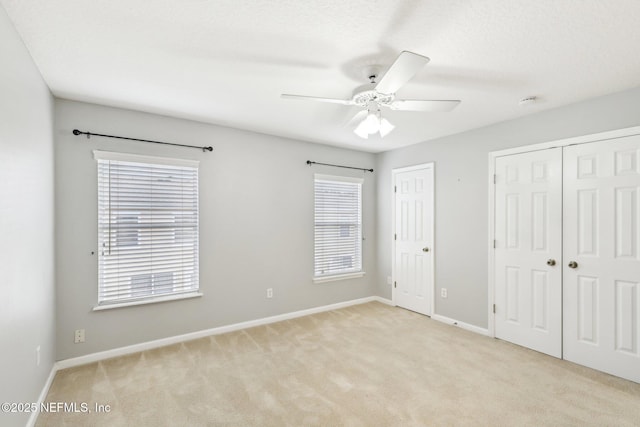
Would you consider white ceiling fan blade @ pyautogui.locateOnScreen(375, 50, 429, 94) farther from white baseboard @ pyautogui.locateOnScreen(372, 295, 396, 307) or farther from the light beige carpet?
white baseboard @ pyautogui.locateOnScreen(372, 295, 396, 307)

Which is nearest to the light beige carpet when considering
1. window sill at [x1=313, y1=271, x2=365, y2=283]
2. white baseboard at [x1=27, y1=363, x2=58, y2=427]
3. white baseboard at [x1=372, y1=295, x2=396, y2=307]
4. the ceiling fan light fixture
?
white baseboard at [x1=27, y1=363, x2=58, y2=427]

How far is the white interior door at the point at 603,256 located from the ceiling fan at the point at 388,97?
5.58 feet

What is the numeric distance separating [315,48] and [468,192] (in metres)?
2.84

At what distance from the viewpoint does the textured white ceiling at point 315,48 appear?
1.62 meters

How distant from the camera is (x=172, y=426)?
79.0 inches

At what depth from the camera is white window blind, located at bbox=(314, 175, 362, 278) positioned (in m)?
4.54

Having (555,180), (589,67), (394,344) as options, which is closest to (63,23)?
(589,67)

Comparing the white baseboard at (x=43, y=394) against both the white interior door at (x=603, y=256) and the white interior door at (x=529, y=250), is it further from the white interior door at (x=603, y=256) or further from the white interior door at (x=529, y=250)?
the white interior door at (x=603, y=256)

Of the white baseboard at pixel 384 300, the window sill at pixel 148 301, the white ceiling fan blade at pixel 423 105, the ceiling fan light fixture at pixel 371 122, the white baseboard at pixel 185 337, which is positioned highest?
the white ceiling fan blade at pixel 423 105

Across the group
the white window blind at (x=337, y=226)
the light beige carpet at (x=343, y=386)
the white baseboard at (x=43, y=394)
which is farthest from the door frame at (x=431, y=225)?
the white baseboard at (x=43, y=394)

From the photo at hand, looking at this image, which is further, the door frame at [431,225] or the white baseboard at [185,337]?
the door frame at [431,225]

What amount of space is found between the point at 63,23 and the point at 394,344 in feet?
12.6

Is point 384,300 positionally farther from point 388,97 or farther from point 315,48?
point 315,48

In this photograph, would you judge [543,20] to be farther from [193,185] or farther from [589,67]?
[193,185]
